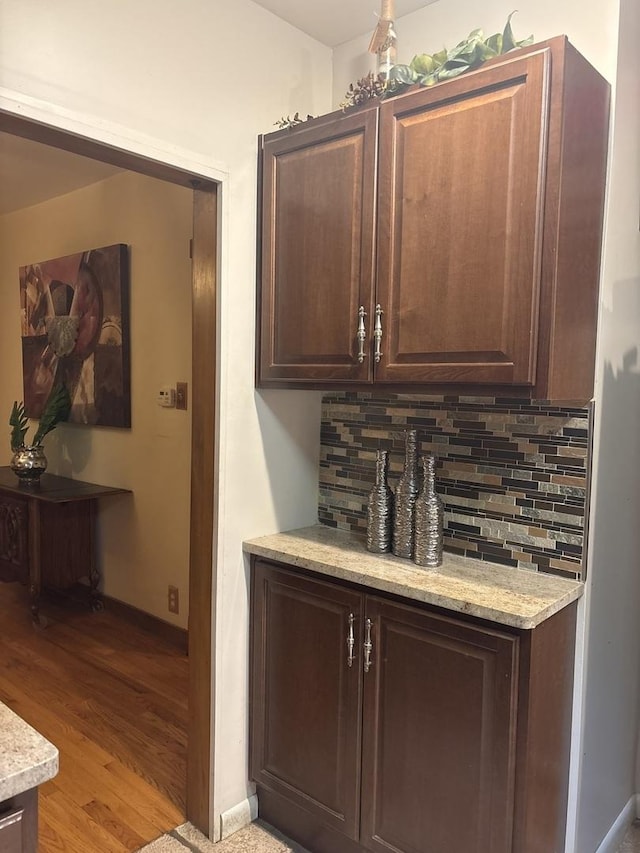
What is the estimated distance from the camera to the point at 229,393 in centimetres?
189

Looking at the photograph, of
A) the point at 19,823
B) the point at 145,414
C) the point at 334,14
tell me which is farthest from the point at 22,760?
the point at 145,414

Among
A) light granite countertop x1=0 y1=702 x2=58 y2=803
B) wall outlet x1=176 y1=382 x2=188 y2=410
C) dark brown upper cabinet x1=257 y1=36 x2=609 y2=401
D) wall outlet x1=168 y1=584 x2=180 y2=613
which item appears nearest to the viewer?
light granite countertop x1=0 y1=702 x2=58 y2=803

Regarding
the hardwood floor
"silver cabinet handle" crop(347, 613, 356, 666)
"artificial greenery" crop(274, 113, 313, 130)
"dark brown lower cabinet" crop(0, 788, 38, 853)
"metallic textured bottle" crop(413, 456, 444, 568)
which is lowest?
the hardwood floor

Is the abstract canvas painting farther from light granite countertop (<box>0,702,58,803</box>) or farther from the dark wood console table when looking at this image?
light granite countertop (<box>0,702,58,803</box>)

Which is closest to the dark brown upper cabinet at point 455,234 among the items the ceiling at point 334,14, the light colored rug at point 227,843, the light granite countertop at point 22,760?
the ceiling at point 334,14

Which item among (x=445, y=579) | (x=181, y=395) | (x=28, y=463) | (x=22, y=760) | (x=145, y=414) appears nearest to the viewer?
(x=22, y=760)

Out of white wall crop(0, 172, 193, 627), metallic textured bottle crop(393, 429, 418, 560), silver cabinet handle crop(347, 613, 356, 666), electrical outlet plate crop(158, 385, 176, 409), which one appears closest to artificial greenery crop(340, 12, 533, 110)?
metallic textured bottle crop(393, 429, 418, 560)

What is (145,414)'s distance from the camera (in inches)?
130

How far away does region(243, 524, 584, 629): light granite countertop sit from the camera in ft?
4.66

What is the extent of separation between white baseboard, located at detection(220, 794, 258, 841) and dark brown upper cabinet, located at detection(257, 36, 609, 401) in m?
1.31

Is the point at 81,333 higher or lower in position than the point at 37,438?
higher

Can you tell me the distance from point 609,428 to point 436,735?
0.89 metres

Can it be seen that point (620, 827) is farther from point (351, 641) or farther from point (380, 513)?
point (380, 513)

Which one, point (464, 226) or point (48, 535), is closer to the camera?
point (464, 226)
